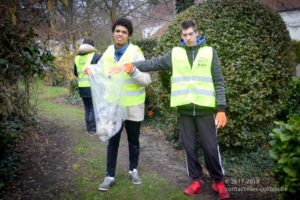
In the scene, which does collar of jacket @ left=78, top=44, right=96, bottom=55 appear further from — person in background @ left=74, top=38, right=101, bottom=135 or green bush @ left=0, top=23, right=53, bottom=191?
green bush @ left=0, top=23, right=53, bottom=191

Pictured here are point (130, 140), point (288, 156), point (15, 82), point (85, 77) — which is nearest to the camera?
point (288, 156)

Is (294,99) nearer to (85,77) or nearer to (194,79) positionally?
(194,79)

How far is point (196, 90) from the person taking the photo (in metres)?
4.27

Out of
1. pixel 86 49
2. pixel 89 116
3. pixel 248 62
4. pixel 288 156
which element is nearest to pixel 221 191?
pixel 288 156

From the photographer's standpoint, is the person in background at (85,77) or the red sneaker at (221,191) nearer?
the red sneaker at (221,191)

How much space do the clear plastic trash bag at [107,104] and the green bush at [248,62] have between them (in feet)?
6.09

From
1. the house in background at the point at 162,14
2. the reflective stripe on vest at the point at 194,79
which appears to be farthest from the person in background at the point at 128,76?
the house in background at the point at 162,14

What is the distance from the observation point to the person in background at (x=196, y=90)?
425 centimetres

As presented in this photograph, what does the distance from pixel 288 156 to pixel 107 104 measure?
2.20m

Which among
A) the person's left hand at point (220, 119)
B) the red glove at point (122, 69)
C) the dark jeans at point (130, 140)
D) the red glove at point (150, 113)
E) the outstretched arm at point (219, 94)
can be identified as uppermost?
the red glove at point (122, 69)

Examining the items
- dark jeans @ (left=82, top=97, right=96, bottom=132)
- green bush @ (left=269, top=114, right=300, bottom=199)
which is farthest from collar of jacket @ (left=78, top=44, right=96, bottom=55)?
green bush @ (left=269, top=114, right=300, bottom=199)

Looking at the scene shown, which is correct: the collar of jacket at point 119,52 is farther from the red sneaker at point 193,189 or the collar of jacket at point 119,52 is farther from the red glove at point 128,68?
the red sneaker at point 193,189

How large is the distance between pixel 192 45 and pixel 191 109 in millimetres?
799

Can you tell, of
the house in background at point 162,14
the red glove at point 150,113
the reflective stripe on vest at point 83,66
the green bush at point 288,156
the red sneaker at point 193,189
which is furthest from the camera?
the house in background at point 162,14
